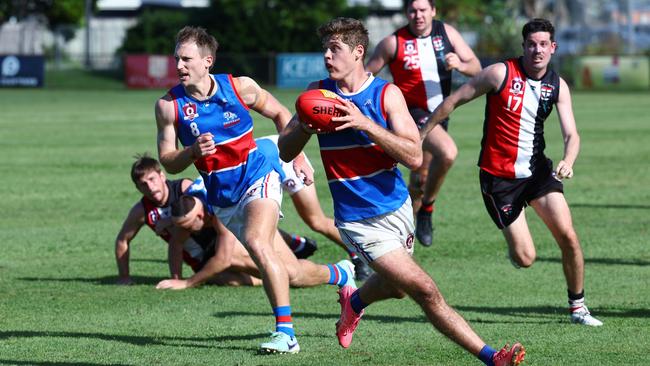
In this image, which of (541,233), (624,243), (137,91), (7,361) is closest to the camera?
(7,361)

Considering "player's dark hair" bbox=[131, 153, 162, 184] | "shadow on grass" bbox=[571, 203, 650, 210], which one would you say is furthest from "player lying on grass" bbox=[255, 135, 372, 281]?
"shadow on grass" bbox=[571, 203, 650, 210]

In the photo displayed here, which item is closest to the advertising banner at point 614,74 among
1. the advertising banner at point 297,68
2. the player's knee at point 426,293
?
the advertising banner at point 297,68

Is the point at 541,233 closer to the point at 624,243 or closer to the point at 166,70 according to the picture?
the point at 624,243

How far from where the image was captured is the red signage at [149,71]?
1954 inches

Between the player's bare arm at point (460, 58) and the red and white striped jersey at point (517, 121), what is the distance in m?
1.88

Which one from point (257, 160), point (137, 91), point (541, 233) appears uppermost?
point (257, 160)

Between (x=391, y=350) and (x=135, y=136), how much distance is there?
1770 cm

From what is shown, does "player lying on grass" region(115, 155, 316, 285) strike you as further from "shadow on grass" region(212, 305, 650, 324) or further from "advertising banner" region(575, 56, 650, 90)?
"advertising banner" region(575, 56, 650, 90)

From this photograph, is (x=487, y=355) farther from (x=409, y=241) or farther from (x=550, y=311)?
(x=550, y=311)

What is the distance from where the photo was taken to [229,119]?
25.5 ft

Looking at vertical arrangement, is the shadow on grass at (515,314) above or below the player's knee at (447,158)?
below

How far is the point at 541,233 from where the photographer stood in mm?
12680

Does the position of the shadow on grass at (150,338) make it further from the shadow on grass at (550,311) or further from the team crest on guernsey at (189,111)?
the shadow on grass at (550,311)

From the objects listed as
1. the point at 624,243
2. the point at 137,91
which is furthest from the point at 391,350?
the point at 137,91
